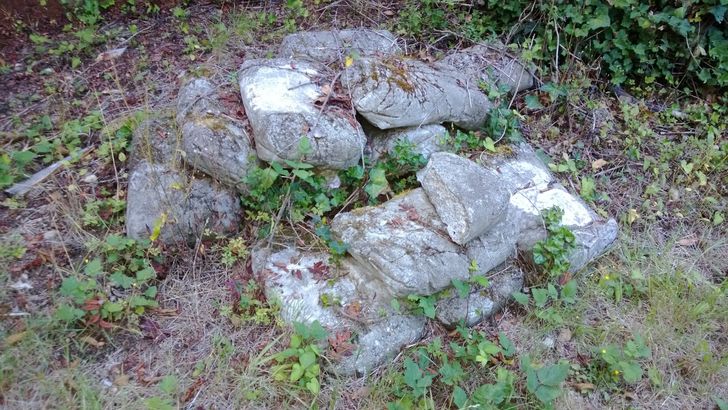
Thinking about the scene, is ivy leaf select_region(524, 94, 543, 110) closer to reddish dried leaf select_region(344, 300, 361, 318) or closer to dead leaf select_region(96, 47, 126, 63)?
reddish dried leaf select_region(344, 300, 361, 318)

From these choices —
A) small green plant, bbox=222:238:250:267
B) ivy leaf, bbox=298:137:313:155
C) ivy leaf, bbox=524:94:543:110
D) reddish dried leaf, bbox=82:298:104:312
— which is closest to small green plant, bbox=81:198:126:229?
reddish dried leaf, bbox=82:298:104:312

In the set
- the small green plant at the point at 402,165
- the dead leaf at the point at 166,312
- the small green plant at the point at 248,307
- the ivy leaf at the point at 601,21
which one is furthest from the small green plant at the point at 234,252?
the ivy leaf at the point at 601,21

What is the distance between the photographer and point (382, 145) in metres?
3.37

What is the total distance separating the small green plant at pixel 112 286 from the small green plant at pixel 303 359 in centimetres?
76

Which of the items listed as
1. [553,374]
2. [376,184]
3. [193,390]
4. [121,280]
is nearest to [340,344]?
[193,390]

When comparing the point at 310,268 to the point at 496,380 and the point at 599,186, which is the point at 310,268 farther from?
the point at 599,186

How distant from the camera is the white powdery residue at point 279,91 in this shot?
311 centimetres

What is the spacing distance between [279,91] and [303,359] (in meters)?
1.56

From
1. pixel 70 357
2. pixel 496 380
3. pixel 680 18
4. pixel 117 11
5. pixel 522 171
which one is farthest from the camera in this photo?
pixel 117 11

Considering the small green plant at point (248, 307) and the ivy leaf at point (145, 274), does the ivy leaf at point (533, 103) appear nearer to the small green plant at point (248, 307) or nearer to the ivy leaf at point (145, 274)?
the small green plant at point (248, 307)

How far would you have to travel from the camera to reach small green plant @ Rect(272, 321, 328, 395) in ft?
8.59

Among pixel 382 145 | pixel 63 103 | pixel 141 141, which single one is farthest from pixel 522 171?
pixel 63 103

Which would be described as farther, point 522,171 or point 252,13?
point 252,13

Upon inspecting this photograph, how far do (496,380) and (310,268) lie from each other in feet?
3.81
